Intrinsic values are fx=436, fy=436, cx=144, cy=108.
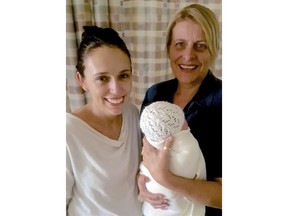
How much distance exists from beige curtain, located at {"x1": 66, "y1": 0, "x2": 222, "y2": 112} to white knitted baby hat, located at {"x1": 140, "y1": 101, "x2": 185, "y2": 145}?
8 cm

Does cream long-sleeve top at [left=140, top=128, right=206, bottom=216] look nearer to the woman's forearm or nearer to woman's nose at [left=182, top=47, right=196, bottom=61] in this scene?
the woman's forearm

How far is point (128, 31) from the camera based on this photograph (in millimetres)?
1024

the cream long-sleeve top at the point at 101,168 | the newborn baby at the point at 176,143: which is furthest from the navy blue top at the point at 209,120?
the cream long-sleeve top at the point at 101,168

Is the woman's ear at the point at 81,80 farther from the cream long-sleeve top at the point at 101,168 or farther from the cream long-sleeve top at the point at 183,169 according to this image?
the cream long-sleeve top at the point at 183,169

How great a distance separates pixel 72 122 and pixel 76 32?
21 centimetres

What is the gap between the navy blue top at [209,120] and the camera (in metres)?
0.99

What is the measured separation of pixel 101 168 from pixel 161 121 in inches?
7.4

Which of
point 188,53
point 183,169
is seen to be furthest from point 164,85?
point 183,169

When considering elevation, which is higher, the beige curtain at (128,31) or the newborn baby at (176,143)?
the beige curtain at (128,31)

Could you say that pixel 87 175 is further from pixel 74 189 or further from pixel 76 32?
pixel 76 32

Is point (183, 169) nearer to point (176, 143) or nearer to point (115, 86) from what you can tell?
point (176, 143)

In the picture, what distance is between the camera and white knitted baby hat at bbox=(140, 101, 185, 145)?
0.97 meters

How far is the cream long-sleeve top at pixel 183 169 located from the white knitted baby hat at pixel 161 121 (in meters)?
0.02
